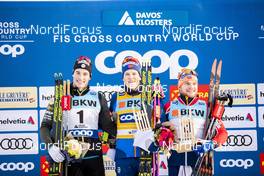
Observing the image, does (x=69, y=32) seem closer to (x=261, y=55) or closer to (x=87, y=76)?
(x=87, y=76)

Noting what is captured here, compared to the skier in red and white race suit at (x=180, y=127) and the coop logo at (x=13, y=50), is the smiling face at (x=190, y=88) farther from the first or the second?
the coop logo at (x=13, y=50)

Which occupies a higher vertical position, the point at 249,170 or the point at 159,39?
the point at 159,39

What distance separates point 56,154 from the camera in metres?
3.15

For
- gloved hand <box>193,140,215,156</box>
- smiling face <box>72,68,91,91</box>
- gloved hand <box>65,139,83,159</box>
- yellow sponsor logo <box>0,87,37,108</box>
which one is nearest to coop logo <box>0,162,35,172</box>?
gloved hand <box>65,139,83,159</box>

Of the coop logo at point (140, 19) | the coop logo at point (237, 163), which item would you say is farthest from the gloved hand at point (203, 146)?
the coop logo at point (140, 19)

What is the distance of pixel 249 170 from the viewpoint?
3.19 metres

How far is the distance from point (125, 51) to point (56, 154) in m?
0.85

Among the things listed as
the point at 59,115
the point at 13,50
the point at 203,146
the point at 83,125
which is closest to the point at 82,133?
the point at 83,125

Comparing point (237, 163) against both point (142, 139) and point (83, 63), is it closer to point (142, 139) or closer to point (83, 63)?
point (142, 139)

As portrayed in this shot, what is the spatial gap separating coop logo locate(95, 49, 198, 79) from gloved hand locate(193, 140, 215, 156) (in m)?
0.49

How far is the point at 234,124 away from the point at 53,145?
4.14ft

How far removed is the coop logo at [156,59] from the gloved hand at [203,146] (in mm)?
493

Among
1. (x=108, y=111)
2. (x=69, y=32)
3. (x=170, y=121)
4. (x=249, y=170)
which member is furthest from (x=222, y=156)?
(x=69, y=32)

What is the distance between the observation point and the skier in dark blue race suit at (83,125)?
3.15m
